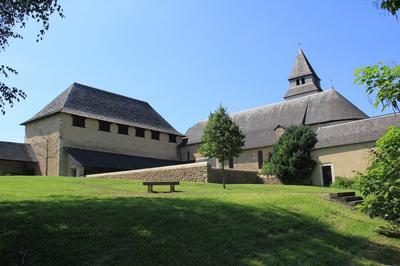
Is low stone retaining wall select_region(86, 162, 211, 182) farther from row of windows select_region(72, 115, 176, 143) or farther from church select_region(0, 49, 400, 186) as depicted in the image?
row of windows select_region(72, 115, 176, 143)

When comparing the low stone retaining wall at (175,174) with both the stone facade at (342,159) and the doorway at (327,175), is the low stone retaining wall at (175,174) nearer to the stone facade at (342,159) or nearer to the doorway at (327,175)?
the stone facade at (342,159)

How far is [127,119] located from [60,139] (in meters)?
8.47

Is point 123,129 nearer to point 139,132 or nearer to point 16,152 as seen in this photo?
point 139,132

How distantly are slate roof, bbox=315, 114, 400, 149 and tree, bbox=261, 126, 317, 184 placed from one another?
3.48 ft

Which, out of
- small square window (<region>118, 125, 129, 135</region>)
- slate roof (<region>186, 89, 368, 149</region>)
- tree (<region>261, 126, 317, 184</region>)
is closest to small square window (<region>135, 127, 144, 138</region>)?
small square window (<region>118, 125, 129, 135</region>)

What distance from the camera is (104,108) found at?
135 ft

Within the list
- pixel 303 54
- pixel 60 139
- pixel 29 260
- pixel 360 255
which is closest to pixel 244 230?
pixel 360 255

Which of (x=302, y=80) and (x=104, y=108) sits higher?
(x=302, y=80)

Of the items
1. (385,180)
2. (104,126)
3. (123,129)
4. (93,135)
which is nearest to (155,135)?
(123,129)

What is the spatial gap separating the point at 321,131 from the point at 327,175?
432 centimetres

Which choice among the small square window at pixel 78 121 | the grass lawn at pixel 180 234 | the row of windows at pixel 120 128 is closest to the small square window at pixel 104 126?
the row of windows at pixel 120 128

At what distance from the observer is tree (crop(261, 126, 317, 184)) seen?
32.6 meters

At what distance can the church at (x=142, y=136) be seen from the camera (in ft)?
106

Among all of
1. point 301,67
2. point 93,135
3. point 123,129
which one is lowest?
point 93,135
